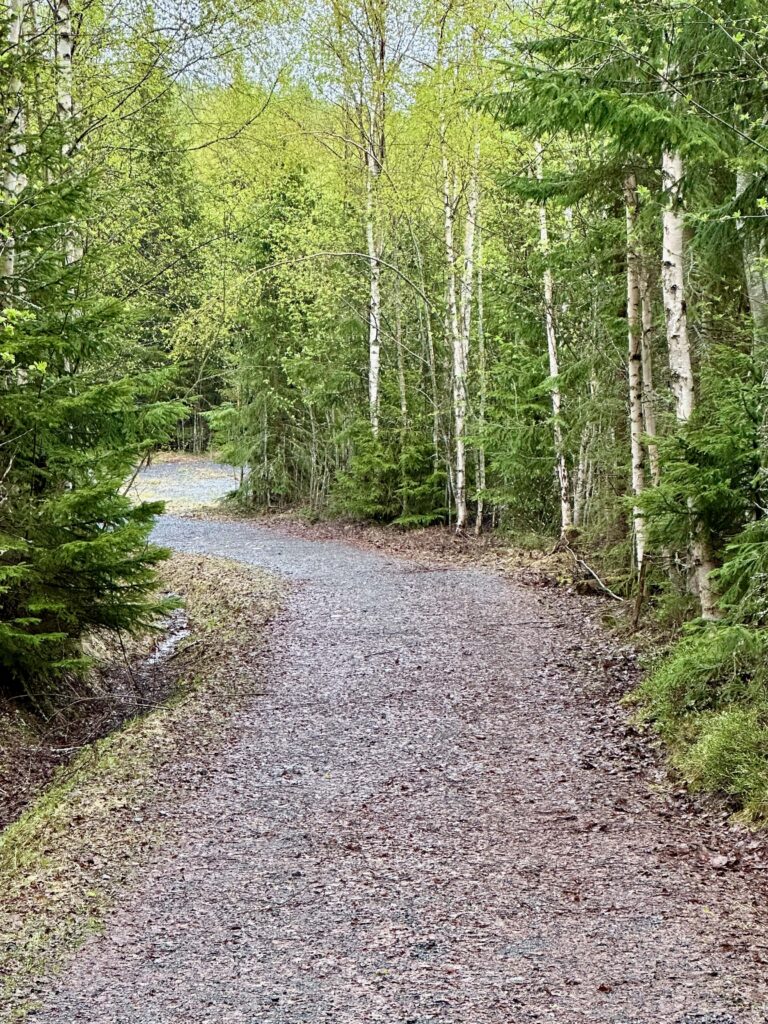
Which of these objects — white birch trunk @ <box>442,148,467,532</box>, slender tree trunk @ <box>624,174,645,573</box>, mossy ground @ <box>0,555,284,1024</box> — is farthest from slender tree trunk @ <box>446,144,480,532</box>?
mossy ground @ <box>0,555,284,1024</box>

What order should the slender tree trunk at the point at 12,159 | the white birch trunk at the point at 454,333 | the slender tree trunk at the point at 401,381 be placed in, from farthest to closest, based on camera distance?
the slender tree trunk at the point at 401,381
the white birch trunk at the point at 454,333
the slender tree trunk at the point at 12,159

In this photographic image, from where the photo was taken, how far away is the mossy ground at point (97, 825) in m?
4.06

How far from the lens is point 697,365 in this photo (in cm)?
955

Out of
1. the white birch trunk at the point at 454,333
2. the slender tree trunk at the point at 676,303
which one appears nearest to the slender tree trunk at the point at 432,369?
the white birch trunk at the point at 454,333

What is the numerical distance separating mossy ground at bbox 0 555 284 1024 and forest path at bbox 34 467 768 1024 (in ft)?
0.51

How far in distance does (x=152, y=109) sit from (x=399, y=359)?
8.01 meters

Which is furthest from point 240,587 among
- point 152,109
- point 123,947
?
point 123,947

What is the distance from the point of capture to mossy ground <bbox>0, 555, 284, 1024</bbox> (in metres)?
4.06

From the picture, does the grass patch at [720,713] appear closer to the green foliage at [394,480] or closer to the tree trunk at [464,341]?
the tree trunk at [464,341]

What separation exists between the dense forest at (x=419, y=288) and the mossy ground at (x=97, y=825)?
3.42 ft

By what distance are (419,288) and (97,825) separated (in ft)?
43.9

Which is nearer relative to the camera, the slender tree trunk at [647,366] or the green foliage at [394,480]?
the slender tree trunk at [647,366]

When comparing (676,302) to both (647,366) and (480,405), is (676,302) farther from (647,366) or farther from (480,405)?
(480,405)

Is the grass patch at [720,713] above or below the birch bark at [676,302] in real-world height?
below
